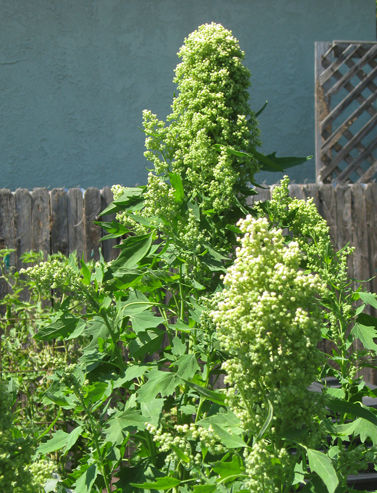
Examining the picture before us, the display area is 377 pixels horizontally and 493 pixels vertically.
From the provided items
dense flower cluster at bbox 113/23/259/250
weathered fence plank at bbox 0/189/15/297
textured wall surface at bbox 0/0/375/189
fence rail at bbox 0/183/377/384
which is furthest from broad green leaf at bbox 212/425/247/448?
textured wall surface at bbox 0/0/375/189

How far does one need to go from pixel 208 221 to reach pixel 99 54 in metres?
7.56

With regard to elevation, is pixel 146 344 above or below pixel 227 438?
above

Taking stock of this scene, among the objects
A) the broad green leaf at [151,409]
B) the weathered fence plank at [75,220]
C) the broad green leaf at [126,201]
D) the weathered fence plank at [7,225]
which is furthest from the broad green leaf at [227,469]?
the weathered fence plank at [7,225]

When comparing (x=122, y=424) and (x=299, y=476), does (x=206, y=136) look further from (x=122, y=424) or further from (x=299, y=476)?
(x=299, y=476)

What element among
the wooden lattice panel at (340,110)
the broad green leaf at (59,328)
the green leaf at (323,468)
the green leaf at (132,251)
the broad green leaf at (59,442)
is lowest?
the broad green leaf at (59,442)

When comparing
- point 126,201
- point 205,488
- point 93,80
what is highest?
point 93,80

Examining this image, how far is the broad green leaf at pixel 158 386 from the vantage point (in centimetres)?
177

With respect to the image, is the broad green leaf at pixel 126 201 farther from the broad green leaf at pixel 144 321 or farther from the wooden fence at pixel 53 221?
the wooden fence at pixel 53 221

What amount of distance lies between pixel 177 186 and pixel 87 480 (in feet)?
2.86

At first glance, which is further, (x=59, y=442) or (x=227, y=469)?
(x=59, y=442)

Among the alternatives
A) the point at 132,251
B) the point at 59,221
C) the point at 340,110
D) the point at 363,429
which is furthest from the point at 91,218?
the point at 340,110

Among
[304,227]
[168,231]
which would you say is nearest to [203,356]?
[168,231]

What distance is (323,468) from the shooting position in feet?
4.43

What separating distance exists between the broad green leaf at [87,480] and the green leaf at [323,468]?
2.49 ft
